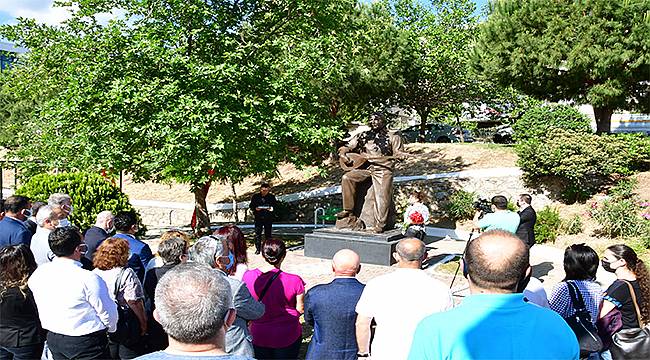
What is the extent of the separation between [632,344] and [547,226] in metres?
11.2

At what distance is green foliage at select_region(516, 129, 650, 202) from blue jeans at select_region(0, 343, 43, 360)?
14.4 meters

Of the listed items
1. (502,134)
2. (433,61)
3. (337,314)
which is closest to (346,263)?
(337,314)

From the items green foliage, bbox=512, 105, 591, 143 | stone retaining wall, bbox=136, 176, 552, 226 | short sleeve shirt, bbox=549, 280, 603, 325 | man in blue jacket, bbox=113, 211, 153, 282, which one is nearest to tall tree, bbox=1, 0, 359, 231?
man in blue jacket, bbox=113, 211, 153, 282

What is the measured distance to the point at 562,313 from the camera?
3.95m

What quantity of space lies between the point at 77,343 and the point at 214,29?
919 centimetres

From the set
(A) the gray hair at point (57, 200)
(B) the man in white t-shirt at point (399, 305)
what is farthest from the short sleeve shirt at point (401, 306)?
(A) the gray hair at point (57, 200)

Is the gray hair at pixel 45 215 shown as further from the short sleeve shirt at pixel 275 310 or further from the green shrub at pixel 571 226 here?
the green shrub at pixel 571 226

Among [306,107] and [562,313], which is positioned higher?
[306,107]

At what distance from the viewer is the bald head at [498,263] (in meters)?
2.33

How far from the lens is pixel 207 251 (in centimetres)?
405

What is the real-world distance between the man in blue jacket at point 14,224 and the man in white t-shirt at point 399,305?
374 centimetres

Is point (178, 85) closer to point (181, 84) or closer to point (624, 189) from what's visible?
point (181, 84)

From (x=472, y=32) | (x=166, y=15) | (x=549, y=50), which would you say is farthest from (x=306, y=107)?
(x=472, y=32)

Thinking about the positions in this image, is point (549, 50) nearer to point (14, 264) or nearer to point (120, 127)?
point (120, 127)
